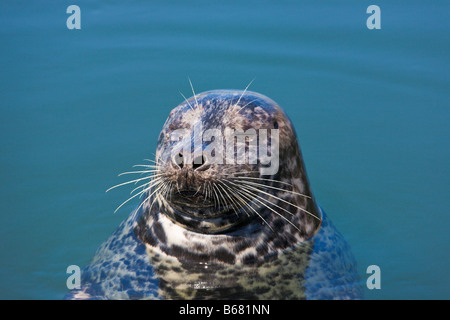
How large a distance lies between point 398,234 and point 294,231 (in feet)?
6.67

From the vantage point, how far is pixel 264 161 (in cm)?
553

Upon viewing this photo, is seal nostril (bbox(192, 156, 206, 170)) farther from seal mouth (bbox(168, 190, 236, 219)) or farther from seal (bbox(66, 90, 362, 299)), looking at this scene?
seal mouth (bbox(168, 190, 236, 219))

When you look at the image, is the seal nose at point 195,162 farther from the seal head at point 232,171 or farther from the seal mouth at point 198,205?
the seal mouth at point 198,205

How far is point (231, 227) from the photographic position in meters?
5.52

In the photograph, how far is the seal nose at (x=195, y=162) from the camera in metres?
5.03

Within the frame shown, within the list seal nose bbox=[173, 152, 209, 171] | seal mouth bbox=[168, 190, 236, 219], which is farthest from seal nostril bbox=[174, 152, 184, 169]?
seal mouth bbox=[168, 190, 236, 219]

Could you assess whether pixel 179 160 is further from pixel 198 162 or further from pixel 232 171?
pixel 232 171

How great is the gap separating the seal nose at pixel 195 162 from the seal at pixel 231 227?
0.15 ft

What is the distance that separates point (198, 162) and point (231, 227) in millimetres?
705

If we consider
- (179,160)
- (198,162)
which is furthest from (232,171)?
(179,160)

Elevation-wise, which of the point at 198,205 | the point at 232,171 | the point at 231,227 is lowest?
the point at 231,227

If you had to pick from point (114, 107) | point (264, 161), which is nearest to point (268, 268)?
point (264, 161)

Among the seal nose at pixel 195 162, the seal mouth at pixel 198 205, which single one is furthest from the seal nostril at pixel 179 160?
the seal mouth at pixel 198 205

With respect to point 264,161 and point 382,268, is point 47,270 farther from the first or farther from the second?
point 382,268
